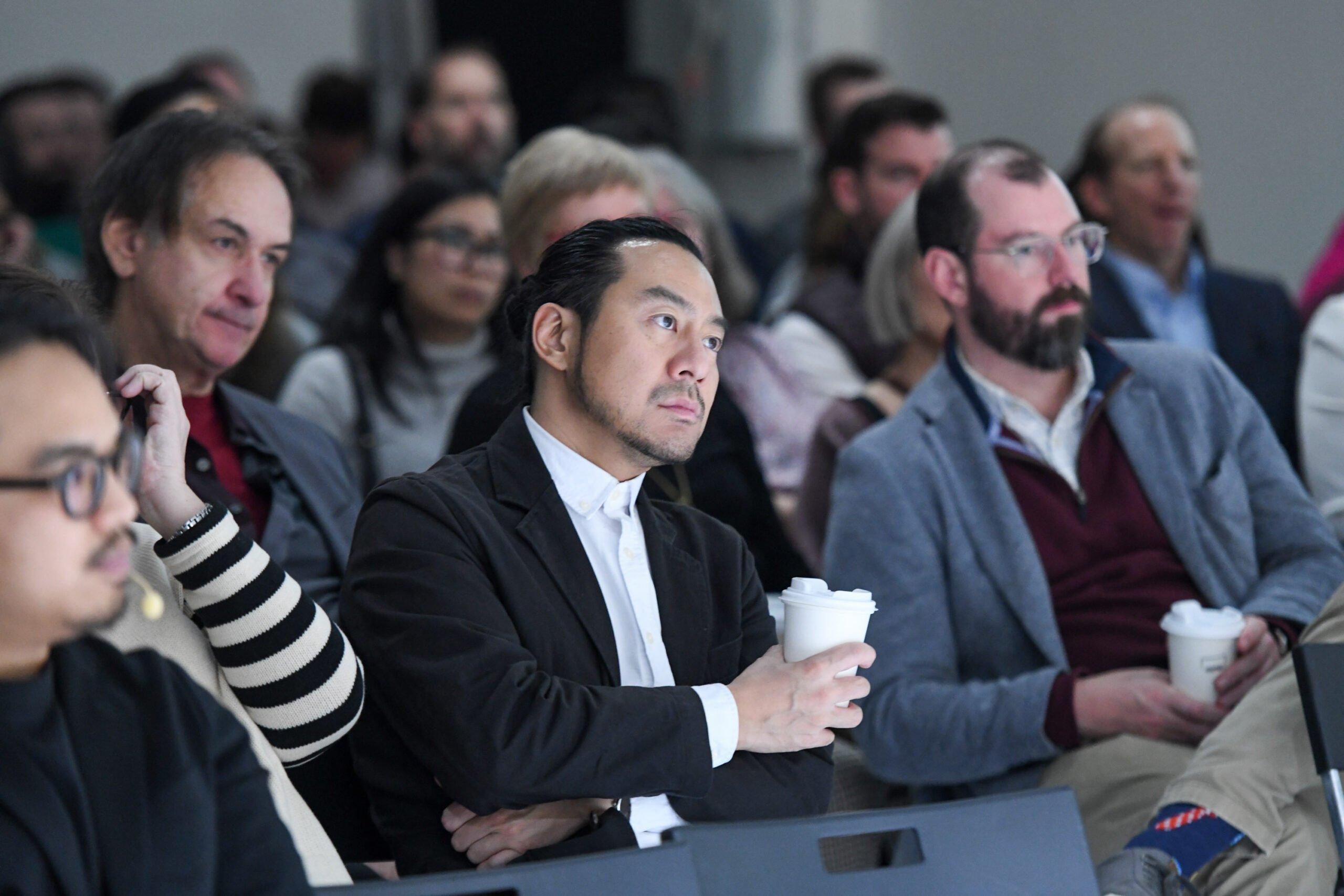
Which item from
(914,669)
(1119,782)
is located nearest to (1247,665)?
(1119,782)

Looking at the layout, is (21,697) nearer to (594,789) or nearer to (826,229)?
(594,789)

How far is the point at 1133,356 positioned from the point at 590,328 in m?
1.25

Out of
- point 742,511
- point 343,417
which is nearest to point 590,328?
point 742,511

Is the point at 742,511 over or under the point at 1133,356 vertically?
under

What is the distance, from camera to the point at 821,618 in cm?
178

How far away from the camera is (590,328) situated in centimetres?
194

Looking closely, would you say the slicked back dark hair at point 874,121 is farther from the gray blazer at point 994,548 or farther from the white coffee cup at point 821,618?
the white coffee cup at point 821,618

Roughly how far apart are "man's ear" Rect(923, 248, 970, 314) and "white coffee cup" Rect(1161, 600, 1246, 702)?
0.71 m

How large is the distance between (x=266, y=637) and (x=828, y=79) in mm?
4885

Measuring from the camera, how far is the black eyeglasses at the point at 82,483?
50.5 inches

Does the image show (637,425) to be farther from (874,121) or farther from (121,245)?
(874,121)

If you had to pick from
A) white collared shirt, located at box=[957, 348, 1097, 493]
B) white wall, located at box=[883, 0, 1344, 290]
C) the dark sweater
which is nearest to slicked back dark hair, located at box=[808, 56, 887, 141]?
white wall, located at box=[883, 0, 1344, 290]

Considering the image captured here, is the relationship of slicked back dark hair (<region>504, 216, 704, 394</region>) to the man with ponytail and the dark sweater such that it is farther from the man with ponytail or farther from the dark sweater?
the dark sweater

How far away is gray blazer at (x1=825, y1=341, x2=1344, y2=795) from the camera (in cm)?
243
